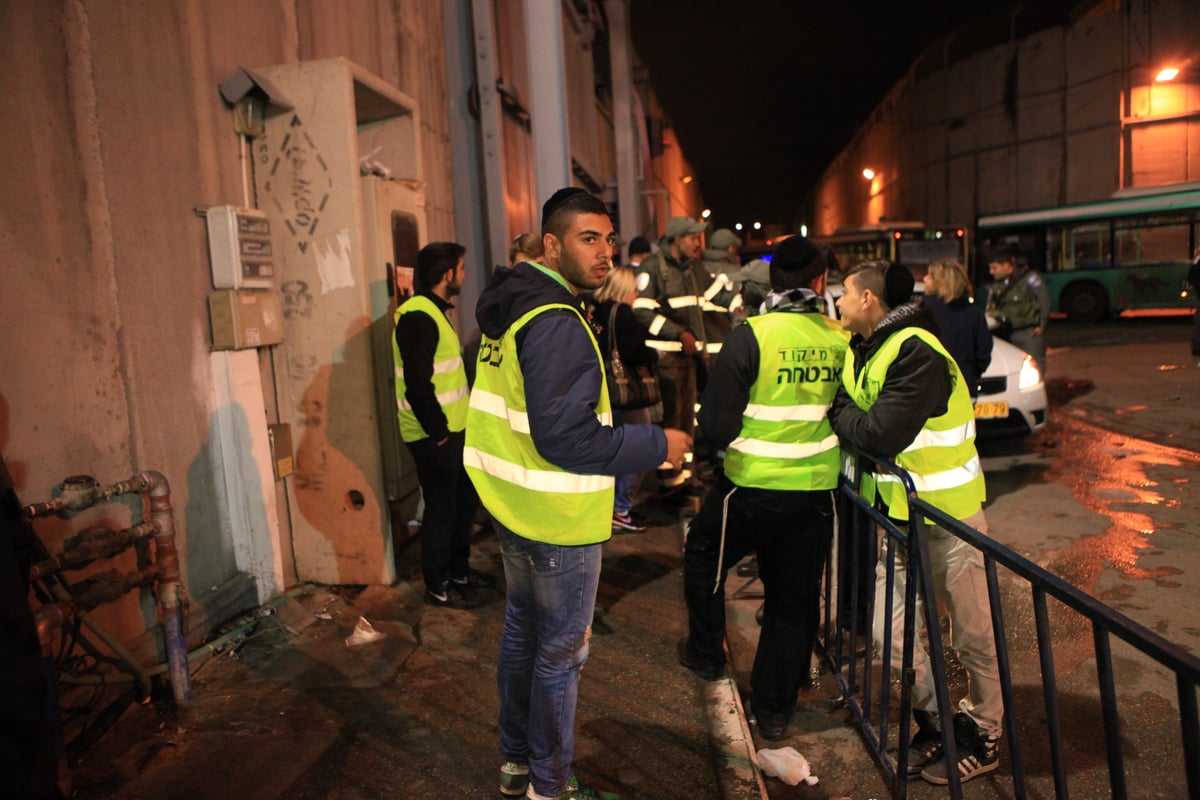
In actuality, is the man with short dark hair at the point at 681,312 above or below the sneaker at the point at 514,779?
above

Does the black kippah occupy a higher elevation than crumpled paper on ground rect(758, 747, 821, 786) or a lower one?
higher

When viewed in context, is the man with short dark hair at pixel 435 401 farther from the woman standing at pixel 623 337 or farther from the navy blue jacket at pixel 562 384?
the navy blue jacket at pixel 562 384

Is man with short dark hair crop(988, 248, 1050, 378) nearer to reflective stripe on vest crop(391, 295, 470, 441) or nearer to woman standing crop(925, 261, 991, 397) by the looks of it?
woman standing crop(925, 261, 991, 397)

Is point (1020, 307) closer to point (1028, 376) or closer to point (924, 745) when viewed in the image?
point (1028, 376)

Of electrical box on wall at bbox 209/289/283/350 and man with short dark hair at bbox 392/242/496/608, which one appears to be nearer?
electrical box on wall at bbox 209/289/283/350

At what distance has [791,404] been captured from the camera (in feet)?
10.4

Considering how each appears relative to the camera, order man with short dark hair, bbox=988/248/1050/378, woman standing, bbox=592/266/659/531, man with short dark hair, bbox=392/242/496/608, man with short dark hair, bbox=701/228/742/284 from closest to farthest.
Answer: man with short dark hair, bbox=392/242/496/608
woman standing, bbox=592/266/659/531
man with short dark hair, bbox=701/228/742/284
man with short dark hair, bbox=988/248/1050/378

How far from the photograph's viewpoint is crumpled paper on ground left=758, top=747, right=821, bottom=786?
9.96ft

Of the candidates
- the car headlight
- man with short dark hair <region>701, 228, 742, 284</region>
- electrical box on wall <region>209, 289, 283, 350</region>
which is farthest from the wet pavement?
man with short dark hair <region>701, 228, 742, 284</region>

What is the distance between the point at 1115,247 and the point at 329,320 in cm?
2133

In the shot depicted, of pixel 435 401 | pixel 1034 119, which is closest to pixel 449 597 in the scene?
pixel 435 401

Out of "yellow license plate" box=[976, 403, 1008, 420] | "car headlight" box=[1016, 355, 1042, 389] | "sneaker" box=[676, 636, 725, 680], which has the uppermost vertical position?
"car headlight" box=[1016, 355, 1042, 389]

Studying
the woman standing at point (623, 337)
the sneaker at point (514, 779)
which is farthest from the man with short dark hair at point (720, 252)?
the sneaker at point (514, 779)

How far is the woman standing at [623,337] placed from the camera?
17.6 ft
